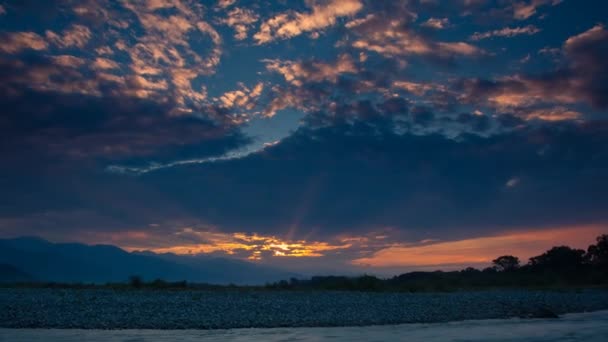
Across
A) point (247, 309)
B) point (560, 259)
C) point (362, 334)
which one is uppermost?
Result: point (560, 259)

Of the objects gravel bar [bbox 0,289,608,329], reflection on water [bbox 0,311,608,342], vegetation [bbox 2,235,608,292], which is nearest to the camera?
reflection on water [bbox 0,311,608,342]

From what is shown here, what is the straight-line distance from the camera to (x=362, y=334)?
2291 cm

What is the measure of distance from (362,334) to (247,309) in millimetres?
9800

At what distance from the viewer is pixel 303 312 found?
30.2 metres

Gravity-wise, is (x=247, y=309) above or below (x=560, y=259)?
below

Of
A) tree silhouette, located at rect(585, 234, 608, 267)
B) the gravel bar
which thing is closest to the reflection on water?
the gravel bar

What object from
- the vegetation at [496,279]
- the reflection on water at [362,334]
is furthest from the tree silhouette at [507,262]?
the reflection on water at [362,334]

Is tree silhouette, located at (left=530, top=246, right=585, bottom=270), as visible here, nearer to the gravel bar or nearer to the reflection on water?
the gravel bar

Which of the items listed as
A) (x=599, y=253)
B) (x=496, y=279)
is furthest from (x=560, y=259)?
(x=496, y=279)

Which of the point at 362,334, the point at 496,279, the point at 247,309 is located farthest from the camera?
the point at 496,279

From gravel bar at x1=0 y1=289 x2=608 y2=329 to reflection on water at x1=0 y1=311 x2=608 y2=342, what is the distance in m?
1.76

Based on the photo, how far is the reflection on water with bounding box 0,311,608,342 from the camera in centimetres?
2072

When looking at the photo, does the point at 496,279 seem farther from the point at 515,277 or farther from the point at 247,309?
the point at 247,309

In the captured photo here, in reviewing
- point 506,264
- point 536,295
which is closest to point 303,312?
point 536,295
